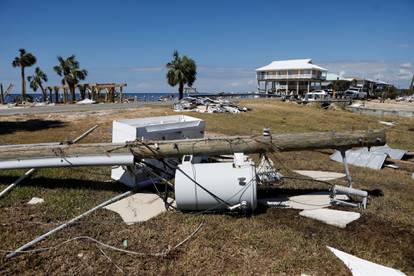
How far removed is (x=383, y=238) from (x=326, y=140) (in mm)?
2119

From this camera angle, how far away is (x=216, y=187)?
17.3 feet

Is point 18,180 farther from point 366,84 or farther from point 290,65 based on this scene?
point 366,84

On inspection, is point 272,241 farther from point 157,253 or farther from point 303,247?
point 157,253

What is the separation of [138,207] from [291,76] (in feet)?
213

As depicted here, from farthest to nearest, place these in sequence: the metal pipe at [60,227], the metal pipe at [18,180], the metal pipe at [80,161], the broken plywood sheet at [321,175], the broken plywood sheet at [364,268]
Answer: the broken plywood sheet at [321,175] → the metal pipe at [18,180] → the metal pipe at [80,161] → the metal pipe at [60,227] → the broken plywood sheet at [364,268]

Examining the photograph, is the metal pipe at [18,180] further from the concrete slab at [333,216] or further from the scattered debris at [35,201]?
the concrete slab at [333,216]

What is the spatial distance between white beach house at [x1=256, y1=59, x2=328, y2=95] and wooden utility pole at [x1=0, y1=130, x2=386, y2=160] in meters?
62.5

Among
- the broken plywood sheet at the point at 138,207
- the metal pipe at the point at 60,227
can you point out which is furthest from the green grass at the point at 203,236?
the broken plywood sheet at the point at 138,207

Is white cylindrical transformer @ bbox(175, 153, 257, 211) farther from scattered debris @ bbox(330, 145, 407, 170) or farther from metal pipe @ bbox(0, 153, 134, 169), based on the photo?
scattered debris @ bbox(330, 145, 407, 170)

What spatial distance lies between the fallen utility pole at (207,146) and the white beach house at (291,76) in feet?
205

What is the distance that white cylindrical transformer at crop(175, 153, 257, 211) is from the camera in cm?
523

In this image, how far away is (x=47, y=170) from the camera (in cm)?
785

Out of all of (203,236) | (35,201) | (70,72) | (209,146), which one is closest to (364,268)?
(203,236)

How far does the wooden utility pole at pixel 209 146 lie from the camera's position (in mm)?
6078
